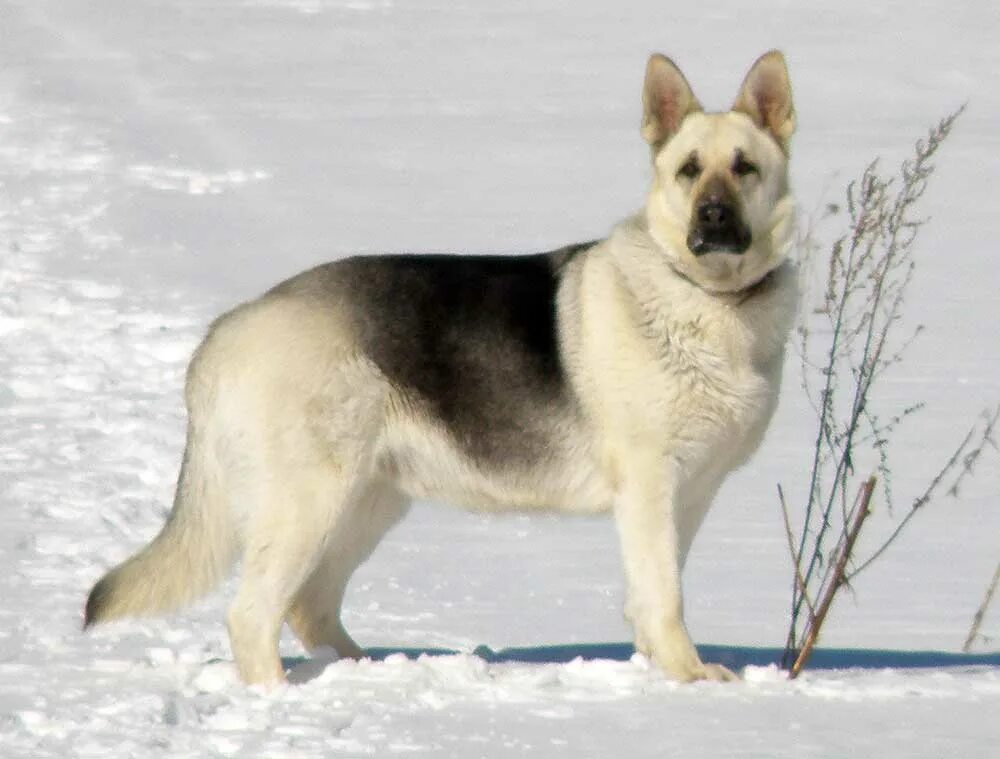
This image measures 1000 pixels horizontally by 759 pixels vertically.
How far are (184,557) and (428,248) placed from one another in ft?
24.4

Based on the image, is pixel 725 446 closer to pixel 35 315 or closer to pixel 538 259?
pixel 538 259

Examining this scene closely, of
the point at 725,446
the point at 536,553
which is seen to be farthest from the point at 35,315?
the point at 725,446

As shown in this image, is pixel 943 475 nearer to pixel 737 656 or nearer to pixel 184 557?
pixel 737 656

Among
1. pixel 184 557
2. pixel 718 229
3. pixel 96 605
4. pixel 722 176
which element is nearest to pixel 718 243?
pixel 718 229

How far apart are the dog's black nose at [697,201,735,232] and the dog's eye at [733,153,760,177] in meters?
0.15

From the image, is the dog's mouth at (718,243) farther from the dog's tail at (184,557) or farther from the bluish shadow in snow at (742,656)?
the dog's tail at (184,557)

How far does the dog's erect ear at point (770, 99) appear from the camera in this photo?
5941mm

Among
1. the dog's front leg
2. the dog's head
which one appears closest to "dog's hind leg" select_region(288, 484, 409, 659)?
the dog's front leg

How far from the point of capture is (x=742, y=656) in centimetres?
651

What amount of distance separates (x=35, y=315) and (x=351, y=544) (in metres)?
5.51

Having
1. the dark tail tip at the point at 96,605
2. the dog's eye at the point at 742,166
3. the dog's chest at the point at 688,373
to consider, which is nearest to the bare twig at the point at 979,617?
the dog's chest at the point at 688,373

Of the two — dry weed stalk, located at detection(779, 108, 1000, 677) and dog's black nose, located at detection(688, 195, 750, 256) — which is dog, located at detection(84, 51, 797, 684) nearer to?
dog's black nose, located at detection(688, 195, 750, 256)

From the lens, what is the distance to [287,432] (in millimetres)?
5734

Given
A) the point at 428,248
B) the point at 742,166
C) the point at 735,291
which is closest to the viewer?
the point at 742,166
